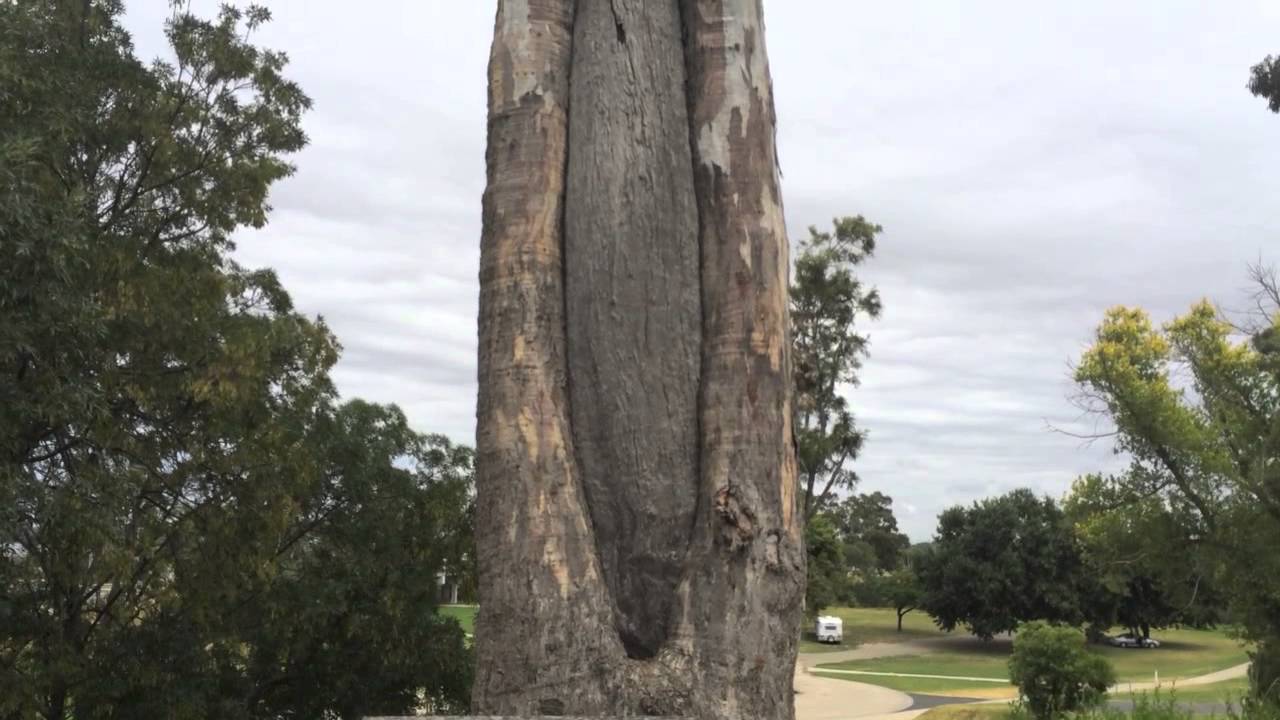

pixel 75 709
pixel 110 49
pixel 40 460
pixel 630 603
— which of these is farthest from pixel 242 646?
pixel 630 603

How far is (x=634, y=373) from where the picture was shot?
375 cm

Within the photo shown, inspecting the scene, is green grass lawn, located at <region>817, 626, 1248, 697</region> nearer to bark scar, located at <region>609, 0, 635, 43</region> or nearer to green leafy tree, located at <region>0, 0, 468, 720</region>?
green leafy tree, located at <region>0, 0, 468, 720</region>

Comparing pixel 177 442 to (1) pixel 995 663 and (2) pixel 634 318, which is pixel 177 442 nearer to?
(2) pixel 634 318

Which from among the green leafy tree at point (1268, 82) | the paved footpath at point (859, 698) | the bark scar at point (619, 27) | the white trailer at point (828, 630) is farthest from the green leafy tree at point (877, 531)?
the bark scar at point (619, 27)

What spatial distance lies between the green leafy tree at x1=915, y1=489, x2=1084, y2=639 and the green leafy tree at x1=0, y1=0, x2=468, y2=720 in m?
35.8

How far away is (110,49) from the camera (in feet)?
38.9

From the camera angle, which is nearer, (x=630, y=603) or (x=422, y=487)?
(x=630, y=603)

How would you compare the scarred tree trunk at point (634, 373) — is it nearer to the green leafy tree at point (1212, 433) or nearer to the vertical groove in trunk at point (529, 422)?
the vertical groove in trunk at point (529, 422)

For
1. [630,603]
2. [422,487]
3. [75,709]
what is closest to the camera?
[630,603]

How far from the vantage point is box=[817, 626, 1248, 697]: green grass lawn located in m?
35.5

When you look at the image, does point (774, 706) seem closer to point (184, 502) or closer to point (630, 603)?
point (630, 603)

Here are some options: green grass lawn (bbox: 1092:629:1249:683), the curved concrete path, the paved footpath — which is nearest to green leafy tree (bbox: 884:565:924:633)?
green grass lawn (bbox: 1092:629:1249:683)

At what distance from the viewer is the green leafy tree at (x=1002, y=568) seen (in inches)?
1780

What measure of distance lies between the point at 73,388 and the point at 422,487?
6.10 metres
